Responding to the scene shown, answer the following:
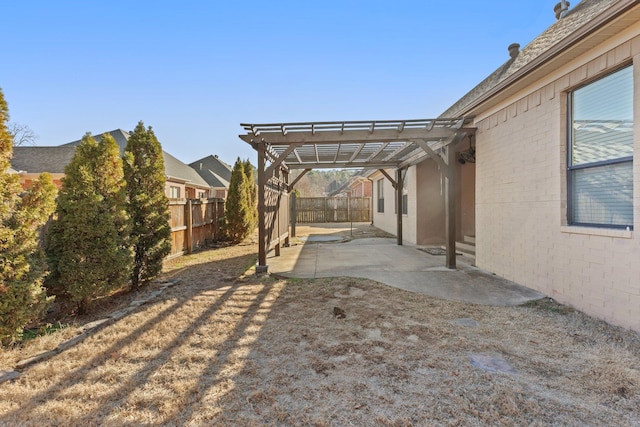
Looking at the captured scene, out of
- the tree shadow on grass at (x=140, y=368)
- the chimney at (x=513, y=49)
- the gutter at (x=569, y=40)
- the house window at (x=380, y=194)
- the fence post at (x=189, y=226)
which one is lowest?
the tree shadow on grass at (x=140, y=368)

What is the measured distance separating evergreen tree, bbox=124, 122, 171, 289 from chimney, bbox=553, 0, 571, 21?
28.6 feet

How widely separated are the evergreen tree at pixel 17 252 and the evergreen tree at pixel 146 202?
1.76m

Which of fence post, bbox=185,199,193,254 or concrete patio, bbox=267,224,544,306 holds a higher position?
fence post, bbox=185,199,193,254

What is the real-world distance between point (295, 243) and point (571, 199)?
8.61m

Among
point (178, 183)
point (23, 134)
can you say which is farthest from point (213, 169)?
point (23, 134)

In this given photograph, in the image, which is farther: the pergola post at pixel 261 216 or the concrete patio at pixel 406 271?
the pergola post at pixel 261 216

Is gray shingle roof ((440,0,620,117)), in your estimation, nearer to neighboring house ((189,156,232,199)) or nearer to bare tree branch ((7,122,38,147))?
neighboring house ((189,156,232,199))

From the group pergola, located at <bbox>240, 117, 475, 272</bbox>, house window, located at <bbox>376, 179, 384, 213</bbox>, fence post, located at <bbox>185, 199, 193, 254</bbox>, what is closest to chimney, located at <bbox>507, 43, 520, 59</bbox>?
pergola, located at <bbox>240, 117, 475, 272</bbox>

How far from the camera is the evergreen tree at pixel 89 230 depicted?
3.87 metres

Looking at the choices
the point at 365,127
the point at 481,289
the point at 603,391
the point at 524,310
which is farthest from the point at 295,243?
the point at 603,391

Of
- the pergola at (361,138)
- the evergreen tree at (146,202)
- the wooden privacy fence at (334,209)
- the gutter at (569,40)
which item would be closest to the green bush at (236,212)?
the pergola at (361,138)

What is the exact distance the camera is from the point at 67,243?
12.7ft

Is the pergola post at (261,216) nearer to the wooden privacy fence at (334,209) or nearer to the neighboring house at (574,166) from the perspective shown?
the neighboring house at (574,166)

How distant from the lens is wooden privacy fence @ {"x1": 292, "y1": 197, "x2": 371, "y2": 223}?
22.4 meters
